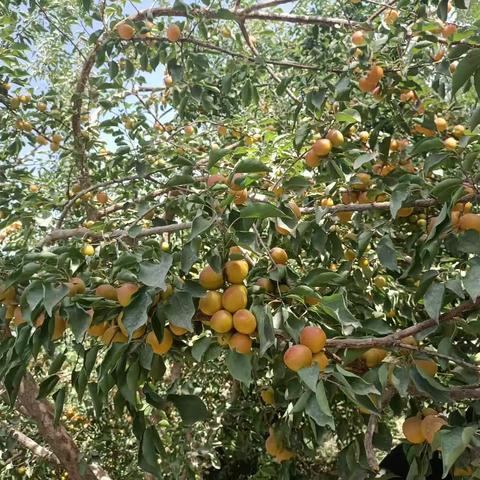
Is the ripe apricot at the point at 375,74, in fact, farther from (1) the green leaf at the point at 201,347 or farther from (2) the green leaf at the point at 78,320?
(2) the green leaf at the point at 78,320

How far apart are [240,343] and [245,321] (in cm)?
5

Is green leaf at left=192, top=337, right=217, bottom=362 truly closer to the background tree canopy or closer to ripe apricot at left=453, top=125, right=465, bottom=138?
the background tree canopy

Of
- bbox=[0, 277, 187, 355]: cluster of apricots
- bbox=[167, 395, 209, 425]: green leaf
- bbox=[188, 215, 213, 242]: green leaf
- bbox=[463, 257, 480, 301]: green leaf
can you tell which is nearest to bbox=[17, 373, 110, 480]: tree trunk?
bbox=[0, 277, 187, 355]: cluster of apricots

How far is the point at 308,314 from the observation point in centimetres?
131

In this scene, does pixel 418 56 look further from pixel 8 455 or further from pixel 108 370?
pixel 8 455

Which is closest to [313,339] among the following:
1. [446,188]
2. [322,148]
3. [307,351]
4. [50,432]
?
[307,351]

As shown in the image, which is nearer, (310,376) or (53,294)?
(310,376)

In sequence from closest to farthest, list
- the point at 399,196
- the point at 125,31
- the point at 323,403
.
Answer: the point at 323,403
the point at 399,196
the point at 125,31

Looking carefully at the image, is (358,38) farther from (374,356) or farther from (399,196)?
(374,356)

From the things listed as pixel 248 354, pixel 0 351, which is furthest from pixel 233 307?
pixel 0 351

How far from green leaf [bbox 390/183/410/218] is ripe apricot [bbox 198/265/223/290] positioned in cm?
51

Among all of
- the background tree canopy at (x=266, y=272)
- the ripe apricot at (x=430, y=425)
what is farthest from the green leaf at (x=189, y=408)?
the ripe apricot at (x=430, y=425)

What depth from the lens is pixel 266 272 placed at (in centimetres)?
136

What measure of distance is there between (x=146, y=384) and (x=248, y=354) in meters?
0.31
